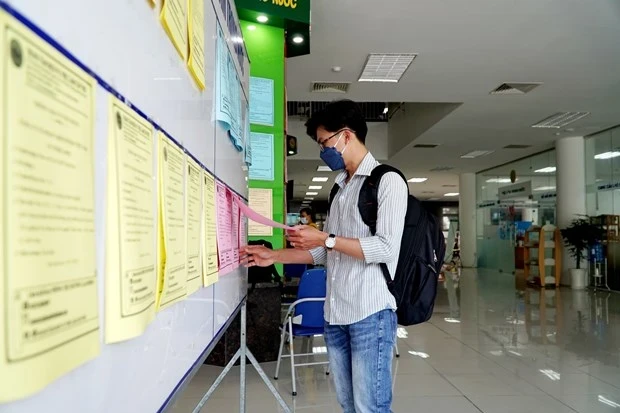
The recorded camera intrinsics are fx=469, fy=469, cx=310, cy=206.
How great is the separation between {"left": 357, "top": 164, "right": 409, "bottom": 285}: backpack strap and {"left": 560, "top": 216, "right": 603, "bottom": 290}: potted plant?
31.1ft

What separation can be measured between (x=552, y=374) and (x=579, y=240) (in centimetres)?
682

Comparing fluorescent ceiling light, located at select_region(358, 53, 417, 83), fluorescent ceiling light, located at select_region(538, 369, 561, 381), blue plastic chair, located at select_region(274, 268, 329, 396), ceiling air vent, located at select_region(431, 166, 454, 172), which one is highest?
fluorescent ceiling light, located at select_region(358, 53, 417, 83)

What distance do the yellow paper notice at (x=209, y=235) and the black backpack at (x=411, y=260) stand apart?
0.69m

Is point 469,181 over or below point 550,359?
over

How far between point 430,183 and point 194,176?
18.8 meters

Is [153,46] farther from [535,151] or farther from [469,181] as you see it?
[469,181]

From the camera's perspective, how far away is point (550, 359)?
171 inches

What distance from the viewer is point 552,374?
12.8ft

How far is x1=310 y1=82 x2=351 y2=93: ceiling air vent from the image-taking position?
7.43 m

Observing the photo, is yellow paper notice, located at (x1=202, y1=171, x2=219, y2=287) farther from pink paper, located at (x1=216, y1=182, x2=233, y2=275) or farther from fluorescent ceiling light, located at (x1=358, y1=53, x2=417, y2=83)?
fluorescent ceiling light, located at (x1=358, y1=53, x2=417, y2=83)

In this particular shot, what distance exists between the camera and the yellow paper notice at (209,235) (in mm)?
1092

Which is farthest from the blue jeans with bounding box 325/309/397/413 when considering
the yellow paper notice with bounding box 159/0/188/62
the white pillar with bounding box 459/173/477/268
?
the white pillar with bounding box 459/173/477/268

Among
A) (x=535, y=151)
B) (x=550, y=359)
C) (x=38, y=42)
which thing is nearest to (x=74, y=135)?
(x=38, y=42)

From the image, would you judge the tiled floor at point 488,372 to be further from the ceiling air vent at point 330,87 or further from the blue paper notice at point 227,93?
the ceiling air vent at point 330,87
